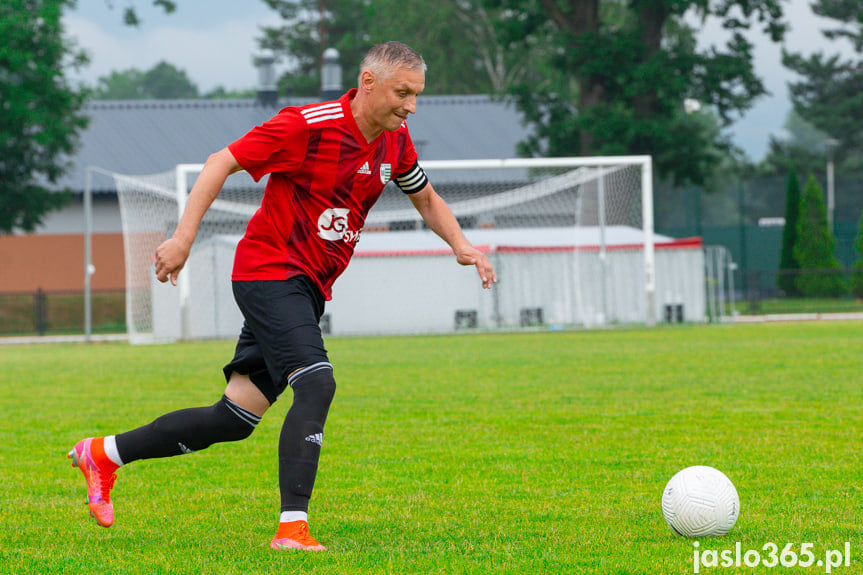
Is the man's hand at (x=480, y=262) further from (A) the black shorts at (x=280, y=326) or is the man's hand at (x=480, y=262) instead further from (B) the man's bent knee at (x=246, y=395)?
(B) the man's bent knee at (x=246, y=395)

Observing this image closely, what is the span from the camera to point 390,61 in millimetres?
4652

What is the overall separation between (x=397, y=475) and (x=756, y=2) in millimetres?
32741

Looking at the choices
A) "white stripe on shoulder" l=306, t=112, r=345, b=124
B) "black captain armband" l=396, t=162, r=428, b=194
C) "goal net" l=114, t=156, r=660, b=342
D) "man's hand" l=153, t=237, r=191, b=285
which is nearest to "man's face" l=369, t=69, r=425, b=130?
"white stripe on shoulder" l=306, t=112, r=345, b=124

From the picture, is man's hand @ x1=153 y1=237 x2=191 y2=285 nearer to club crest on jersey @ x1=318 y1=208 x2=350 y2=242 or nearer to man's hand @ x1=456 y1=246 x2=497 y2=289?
club crest on jersey @ x1=318 y1=208 x2=350 y2=242

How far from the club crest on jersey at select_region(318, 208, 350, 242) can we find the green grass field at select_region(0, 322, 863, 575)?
4.19 ft

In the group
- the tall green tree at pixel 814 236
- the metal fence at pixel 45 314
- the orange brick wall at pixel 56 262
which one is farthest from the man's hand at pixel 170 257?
the orange brick wall at pixel 56 262

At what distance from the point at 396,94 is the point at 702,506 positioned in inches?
81.1

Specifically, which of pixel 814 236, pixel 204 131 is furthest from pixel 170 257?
pixel 204 131

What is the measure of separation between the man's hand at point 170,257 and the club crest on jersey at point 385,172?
980mm

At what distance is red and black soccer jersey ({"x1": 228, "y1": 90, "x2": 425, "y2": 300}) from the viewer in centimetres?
472

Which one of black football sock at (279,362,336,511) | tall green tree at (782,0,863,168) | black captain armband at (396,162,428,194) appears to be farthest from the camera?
tall green tree at (782,0,863,168)

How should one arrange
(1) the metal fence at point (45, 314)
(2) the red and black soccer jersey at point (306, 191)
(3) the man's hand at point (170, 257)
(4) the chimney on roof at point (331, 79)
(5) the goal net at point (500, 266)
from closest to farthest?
(3) the man's hand at point (170, 257), (2) the red and black soccer jersey at point (306, 191), (5) the goal net at point (500, 266), (1) the metal fence at point (45, 314), (4) the chimney on roof at point (331, 79)

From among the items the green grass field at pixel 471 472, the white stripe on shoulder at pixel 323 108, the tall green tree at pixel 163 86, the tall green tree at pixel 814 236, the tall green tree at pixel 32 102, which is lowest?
the green grass field at pixel 471 472

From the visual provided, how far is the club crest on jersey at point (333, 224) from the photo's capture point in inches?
190
